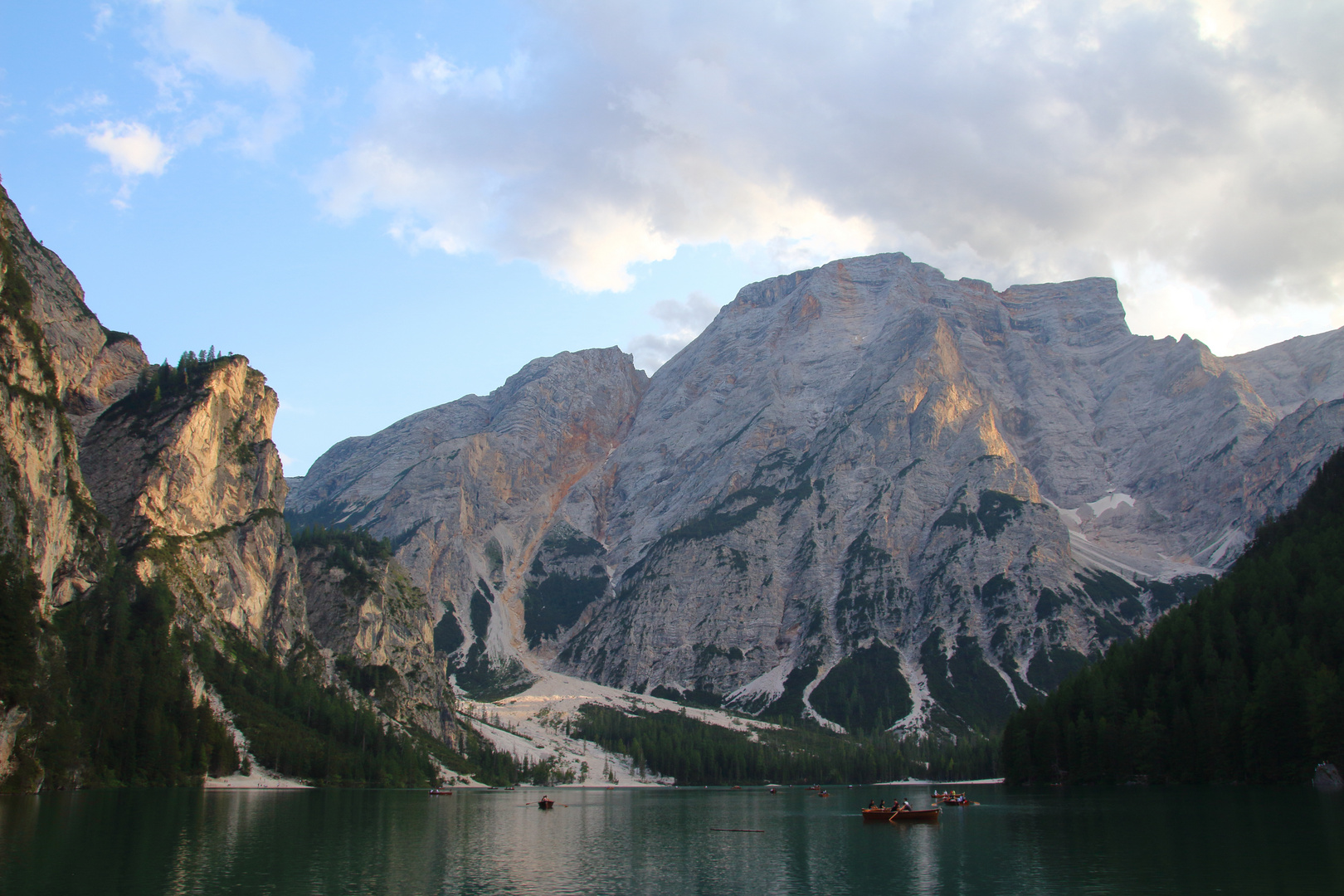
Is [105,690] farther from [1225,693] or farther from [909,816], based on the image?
[1225,693]

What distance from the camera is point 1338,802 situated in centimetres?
8625

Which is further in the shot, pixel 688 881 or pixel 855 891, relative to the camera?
pixel 688 881

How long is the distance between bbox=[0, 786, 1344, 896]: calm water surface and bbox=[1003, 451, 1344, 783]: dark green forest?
855 centimetres

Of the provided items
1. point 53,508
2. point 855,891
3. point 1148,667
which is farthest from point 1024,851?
point 53,508

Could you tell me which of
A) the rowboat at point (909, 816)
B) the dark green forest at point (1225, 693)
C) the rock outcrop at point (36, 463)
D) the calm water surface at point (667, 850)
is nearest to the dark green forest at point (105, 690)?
the rock outcrop at point (36, 463)

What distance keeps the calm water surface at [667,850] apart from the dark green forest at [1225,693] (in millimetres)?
8546

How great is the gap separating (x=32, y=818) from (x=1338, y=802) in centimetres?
11447

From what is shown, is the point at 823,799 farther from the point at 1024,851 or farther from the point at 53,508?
the point at 53,508

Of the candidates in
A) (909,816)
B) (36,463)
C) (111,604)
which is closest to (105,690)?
(111,604)

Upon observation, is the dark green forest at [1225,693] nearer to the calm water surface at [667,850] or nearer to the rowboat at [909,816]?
the calm water surface at [667,850]

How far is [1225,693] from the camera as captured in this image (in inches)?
4968

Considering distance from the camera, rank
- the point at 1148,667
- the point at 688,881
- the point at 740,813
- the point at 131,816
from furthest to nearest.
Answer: the point at 1148,667 → the point at 740,813 → the point at 131,816 → the point at 688,881

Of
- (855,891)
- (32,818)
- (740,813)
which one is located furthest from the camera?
(740,813)

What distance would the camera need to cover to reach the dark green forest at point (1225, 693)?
4510 inches
